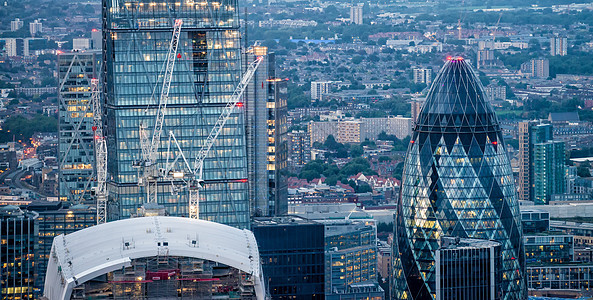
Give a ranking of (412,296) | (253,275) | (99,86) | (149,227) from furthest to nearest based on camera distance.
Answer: (99,86)
(412,296)
(149,227)
(253,275)

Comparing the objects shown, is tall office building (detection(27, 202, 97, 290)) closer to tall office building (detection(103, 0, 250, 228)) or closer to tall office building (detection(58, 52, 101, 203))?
tall office building (detection(103, 0, 250, 228))

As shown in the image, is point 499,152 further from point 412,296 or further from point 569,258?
point 569,258

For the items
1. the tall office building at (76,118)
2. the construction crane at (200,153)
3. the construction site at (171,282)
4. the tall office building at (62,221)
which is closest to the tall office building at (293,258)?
the construction crane at (200,153)

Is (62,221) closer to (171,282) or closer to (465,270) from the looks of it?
(465,270)

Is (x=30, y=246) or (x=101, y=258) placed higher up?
(x=101, y=258)

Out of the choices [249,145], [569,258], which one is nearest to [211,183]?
[249,145]

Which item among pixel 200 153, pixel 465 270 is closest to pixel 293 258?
pixel 200 153

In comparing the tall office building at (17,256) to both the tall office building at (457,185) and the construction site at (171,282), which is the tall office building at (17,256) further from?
the construction site at (171,282)
